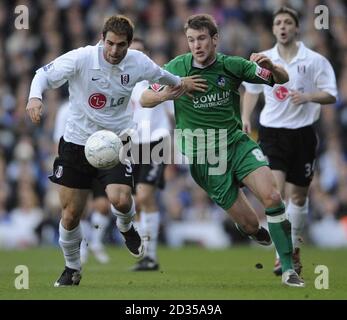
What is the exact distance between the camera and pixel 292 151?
11305 millimetres

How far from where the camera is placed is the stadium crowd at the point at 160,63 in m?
18.7

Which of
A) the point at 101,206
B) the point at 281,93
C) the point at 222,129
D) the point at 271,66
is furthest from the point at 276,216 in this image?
the point at 101,206

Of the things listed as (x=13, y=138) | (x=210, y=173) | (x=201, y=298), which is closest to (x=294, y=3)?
(x=13, y=138)

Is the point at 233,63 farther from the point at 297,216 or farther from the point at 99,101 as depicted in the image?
the point at 297,216

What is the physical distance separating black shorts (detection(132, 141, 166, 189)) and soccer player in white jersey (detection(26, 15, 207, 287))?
2892 mm

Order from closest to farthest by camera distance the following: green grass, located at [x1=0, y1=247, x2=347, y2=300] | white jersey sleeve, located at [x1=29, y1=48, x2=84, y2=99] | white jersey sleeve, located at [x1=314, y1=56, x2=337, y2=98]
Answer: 1. green grass, located at [x1=0, y1=247, x2=347, y2=300]
2. white jersey sleeve, located at [x1=29, y1=48, x2=84, y2=99]
3. white jersey sleeve, located at [x1=314, y1=56, x2=337, y2=98]

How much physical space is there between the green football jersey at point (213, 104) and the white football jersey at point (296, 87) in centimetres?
165

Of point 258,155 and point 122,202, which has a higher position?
point 258,155

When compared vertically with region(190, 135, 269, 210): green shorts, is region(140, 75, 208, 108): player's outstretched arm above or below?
above

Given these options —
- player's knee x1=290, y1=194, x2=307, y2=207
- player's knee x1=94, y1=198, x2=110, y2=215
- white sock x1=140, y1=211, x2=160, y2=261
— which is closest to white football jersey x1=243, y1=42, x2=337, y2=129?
player's knee x1=290, y1=194, x2=307, y2=207

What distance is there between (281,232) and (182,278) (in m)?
1.92

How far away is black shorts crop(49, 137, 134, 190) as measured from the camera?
941 centimetres

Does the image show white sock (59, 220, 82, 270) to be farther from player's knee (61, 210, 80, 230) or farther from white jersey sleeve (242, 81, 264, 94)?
white jersey sleeve (242, 81, 264, 94)
